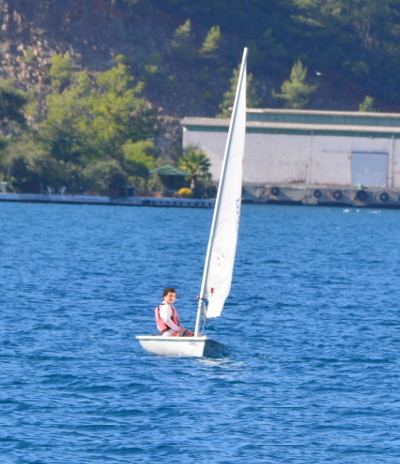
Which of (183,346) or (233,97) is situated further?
(233,97)

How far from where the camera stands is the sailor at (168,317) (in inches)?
1023

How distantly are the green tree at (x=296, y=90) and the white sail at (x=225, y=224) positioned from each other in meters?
146

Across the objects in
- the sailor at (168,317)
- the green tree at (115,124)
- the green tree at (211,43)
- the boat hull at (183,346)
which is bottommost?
the boat hull at (183,346)

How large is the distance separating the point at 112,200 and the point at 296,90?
5533cm

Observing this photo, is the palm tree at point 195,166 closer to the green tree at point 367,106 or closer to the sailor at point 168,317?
the green tree at point 367,106

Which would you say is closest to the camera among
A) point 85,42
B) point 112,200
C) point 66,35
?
point 112,200

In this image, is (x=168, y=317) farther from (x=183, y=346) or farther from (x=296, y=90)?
(x=296, y=90)

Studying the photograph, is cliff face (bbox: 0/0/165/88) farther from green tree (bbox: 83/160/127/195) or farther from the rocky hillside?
green tree (bbox: 83/160/127/195)

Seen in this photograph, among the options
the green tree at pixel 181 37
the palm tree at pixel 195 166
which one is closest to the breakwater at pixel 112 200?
the palm tree at pixel 195 166

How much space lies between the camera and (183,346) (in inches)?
1041

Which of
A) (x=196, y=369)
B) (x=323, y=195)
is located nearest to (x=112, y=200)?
(x=323, y=195)

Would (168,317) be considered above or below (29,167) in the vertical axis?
below

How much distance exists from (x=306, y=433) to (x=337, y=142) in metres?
123

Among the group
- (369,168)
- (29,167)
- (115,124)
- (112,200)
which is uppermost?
(115,124)
